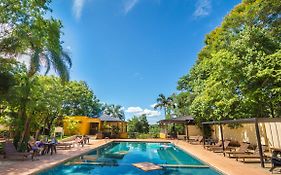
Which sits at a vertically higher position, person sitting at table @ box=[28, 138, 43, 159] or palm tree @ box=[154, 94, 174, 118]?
palm tree @ box=[154, 94, 174, 118]

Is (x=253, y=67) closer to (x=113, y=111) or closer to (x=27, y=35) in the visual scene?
(x=27, y=35)

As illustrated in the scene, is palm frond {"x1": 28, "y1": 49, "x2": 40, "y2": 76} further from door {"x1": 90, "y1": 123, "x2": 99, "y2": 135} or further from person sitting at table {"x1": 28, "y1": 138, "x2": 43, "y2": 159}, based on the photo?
door {"x1": 90, "y1": 123, "x2": 99, "y2": 135}

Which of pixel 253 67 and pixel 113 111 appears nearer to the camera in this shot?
pixel 253 67

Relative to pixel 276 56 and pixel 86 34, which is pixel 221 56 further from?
pixel 86 34

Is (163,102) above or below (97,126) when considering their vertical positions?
above

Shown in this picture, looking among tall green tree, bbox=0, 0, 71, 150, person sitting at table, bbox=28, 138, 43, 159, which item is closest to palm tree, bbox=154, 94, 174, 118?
tall green tree, bbox=0, 0, 71, 150

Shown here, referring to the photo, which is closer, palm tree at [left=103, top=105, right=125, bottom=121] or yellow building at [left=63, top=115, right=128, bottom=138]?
yellow building at [left=63, top=115, right=128, bottom=138]

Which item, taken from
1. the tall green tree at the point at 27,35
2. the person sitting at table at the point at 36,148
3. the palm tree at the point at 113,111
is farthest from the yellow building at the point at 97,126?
the palm tree at the point at 113,111

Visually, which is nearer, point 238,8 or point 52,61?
point 52,61

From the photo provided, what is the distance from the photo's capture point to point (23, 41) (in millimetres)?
10406

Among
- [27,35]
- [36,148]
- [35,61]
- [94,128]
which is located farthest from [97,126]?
[27,35]

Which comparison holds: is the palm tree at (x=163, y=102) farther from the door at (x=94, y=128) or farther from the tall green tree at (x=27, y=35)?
the tall green tree at (x=27, y=35)

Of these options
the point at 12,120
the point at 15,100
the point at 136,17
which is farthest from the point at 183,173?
the point at 136,17

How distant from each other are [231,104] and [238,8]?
9.57 metres
